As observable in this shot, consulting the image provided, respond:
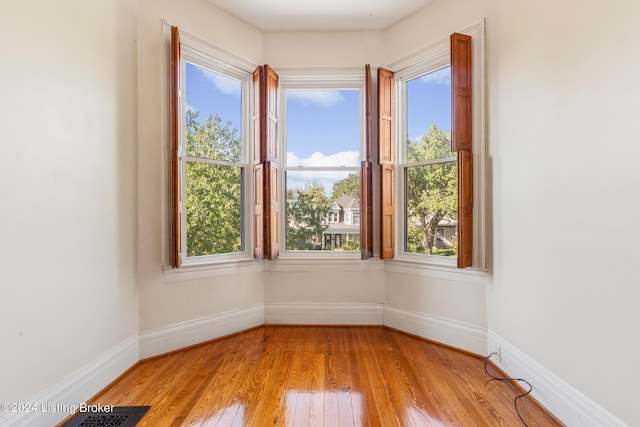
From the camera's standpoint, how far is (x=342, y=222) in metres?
3.42

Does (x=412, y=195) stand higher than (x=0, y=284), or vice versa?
(x=412, y=195)

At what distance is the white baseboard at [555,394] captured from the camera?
1595 millimetres

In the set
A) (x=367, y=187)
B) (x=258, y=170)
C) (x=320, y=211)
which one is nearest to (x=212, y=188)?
(x=258, y=170)

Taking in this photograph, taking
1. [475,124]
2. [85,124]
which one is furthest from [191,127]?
[475,124]

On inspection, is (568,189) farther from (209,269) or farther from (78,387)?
(78,387)

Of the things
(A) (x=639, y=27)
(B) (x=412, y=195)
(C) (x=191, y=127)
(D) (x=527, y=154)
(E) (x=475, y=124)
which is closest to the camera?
(A) (x=639, y=27)

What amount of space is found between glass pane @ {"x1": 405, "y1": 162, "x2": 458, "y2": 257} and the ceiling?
146 cm

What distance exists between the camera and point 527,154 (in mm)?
2113

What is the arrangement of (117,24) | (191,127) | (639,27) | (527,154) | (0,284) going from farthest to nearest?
(191,127), (117,24), (527,154), (0,284), (639,27)

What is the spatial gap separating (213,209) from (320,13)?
2.09 m

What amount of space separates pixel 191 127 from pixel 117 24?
2.92 ft

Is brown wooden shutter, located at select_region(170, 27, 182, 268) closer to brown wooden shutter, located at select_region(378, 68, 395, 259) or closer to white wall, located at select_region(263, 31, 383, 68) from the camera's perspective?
white wall, located at select_region(263, 31, 383, 68)

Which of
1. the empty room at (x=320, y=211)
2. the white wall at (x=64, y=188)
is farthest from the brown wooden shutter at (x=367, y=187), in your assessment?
the white wall at (x=64, y=188)

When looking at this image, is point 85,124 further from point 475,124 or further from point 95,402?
point 475,124
